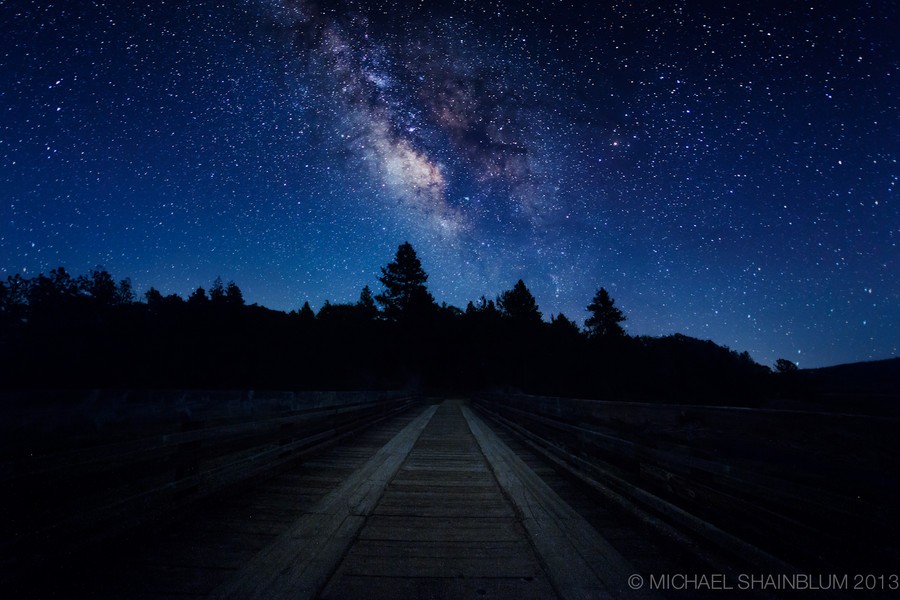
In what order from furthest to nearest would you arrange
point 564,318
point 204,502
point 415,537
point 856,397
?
point 564,318, point 204,502, point 415,537, point 856,397

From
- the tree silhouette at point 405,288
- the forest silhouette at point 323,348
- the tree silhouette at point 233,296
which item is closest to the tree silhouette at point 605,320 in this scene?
the forest silhouette at point 323,348

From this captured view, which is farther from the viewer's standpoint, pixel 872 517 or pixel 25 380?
pixel 25 380

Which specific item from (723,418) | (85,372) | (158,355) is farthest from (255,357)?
(723,418)

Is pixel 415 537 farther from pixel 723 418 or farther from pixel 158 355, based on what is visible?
pixel 158 355

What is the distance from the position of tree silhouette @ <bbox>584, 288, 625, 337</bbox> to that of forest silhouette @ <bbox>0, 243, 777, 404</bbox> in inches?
85.4

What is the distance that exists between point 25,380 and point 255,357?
29936 millimetres

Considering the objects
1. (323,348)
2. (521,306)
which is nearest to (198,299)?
(323,348)

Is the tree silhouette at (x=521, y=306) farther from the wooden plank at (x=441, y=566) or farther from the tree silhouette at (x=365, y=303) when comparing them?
the wooden plank at (x=441, y=566)

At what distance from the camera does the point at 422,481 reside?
5270 mm

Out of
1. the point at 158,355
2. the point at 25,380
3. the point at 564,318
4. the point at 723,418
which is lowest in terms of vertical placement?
the point at 25,380

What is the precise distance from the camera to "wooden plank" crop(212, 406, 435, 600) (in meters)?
2.36

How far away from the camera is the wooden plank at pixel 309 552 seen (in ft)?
7.73

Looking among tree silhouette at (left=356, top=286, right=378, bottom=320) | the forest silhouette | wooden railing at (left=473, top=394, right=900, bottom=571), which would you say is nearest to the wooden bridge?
wooden railing at (left=473, top=394, right=900, bottom=571)

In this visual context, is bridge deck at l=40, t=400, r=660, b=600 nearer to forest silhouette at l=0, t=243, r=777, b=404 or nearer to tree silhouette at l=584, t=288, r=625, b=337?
forest silhouette at l=0, t=243, r=777, b=404
